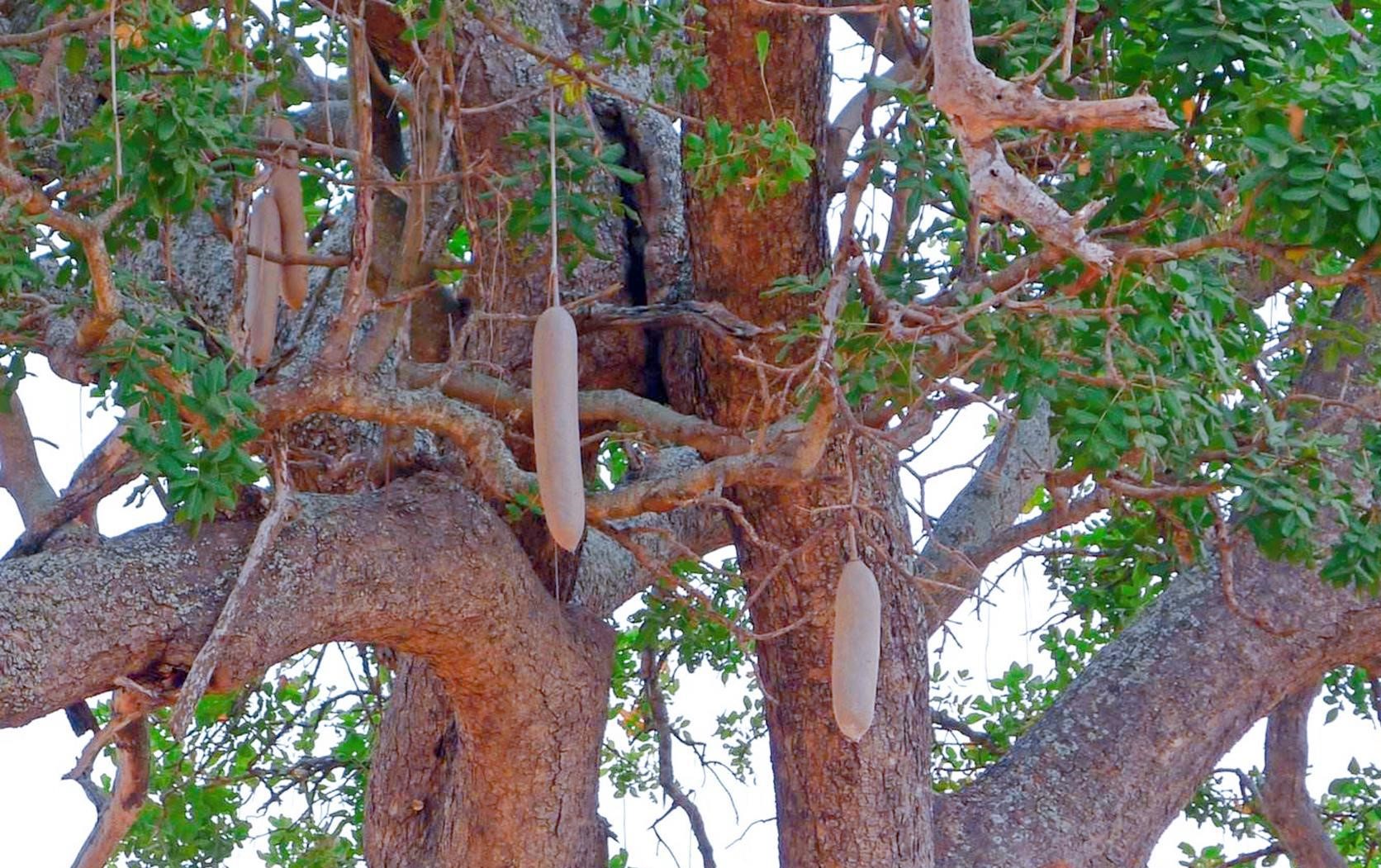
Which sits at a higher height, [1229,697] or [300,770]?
[300,770]

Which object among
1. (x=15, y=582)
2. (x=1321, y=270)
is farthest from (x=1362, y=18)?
(x=15, y=582)

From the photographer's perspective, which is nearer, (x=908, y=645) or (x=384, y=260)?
(x=384, y=260)

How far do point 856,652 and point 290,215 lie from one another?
3.11 feet

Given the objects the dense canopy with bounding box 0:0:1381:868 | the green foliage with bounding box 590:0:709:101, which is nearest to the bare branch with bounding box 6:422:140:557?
the dense canopy with bounding box 0:0:1381:868

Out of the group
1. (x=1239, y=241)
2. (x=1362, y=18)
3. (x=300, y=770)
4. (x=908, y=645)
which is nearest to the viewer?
(x=1239, y=241)

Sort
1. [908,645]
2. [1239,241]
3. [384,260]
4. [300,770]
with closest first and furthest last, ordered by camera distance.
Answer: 1. [1239,241]
2. [384,260]
3. [908,645]
4. [300,770]

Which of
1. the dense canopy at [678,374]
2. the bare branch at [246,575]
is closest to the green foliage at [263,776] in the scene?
the dense canopy at [678,374]

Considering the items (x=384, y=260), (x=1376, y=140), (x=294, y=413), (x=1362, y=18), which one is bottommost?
(x=1376, y=140)

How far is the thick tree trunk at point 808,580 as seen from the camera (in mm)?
2801

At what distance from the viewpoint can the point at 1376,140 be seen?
1.80 meters

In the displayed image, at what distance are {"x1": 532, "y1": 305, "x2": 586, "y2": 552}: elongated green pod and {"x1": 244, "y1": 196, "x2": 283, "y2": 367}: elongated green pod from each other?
2.22ft

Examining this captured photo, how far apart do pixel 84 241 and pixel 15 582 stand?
0.51 m

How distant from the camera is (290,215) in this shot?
7.30ft

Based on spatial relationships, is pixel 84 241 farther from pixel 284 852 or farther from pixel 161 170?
pixel 284 852
